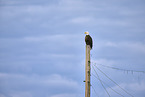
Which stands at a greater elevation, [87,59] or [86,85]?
[87,59]

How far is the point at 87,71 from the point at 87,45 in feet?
5.21

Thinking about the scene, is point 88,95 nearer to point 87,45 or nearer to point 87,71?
point 87,71

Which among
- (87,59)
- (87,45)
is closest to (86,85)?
(87,59)

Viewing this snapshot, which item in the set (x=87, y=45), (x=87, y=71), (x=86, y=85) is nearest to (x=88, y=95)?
(x=86, y=85)

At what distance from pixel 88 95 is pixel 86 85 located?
22.3 inches

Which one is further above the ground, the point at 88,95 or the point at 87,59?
the point at 87,59

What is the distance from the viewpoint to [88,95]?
12.2 meters

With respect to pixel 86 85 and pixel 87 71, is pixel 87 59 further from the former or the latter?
pixel 86 85

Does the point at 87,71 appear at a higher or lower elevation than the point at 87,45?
lower

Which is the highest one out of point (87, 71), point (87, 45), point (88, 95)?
point (87, 45)

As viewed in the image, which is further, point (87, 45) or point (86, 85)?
point (87, 45)

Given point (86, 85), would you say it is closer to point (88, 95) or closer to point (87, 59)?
point (88, 95)

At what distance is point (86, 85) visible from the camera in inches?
479

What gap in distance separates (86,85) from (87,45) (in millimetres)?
2363
